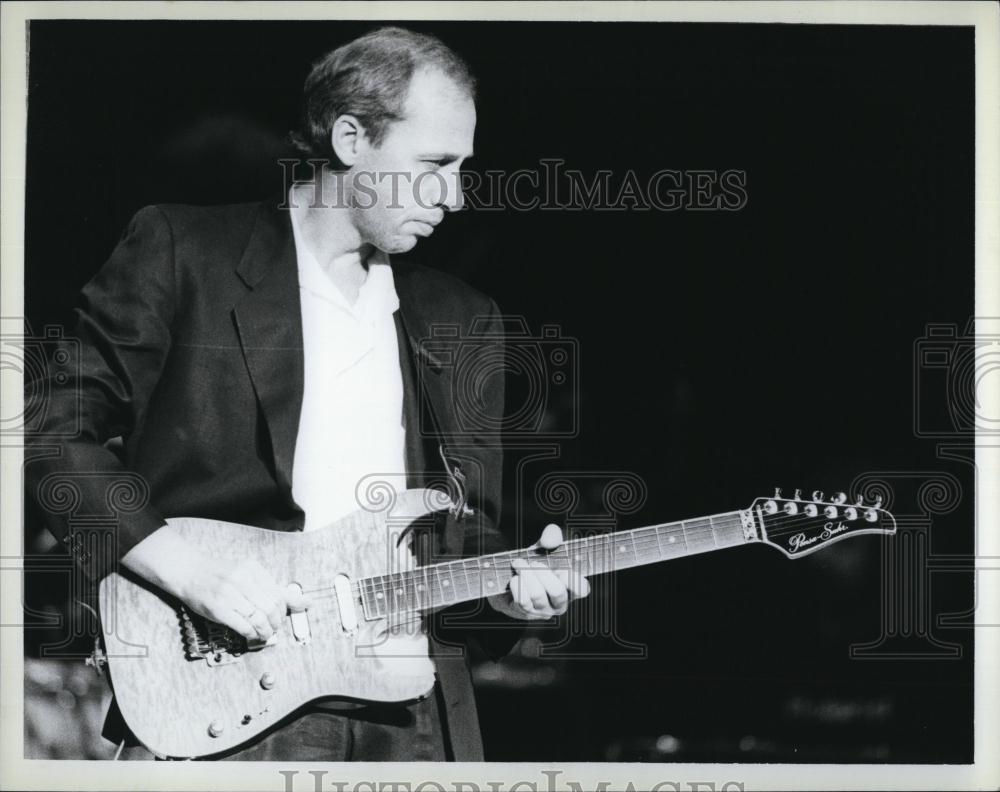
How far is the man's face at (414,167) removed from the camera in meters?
4.18

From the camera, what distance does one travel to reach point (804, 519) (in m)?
4.17

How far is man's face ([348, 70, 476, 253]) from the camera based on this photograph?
13.7 ft

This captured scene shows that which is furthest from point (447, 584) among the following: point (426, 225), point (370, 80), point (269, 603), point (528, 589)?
point (370, 80)

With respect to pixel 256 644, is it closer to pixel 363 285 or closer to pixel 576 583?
pixel 576 583

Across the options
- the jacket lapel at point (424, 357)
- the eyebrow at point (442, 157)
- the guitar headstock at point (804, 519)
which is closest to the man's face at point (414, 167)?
the eyebrow at point (442, 157)

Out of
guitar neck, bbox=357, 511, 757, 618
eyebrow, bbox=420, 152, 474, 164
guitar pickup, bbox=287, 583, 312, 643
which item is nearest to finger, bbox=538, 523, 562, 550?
guitar neck, bbox=357, 511, 757, 618

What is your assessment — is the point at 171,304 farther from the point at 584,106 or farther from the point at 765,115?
the point at 765,115

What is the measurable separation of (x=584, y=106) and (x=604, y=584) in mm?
1549

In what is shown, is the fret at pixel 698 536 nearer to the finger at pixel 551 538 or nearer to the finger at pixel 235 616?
the finger at pixel 551 538

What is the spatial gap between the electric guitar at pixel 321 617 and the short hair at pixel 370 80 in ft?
3.86

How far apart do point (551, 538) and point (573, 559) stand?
0.13 metres

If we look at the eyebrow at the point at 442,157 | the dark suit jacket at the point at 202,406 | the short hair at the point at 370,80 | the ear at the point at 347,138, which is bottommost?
the dark suit jacket at the point at 202,406

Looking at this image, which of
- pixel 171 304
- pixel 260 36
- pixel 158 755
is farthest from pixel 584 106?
pixel 158 755

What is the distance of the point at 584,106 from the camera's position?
4.32 m
